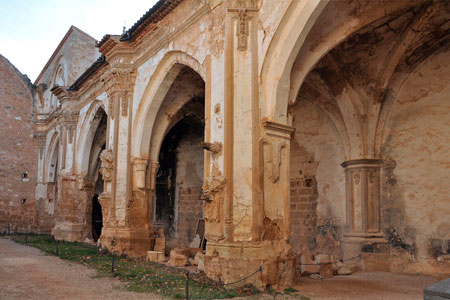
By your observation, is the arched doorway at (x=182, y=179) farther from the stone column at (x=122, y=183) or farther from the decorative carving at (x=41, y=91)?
the decorative carving at (x=41, y=91)

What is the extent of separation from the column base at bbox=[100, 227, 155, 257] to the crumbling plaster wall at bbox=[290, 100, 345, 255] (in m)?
3.89

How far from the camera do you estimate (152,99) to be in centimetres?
1177

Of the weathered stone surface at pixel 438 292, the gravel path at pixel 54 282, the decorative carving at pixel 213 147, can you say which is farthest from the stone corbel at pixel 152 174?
the weathered stone surface at pixel 438 292

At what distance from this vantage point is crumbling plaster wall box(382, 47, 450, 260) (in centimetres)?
941

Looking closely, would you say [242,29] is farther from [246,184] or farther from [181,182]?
[181,182]

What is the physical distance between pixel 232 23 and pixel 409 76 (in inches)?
182

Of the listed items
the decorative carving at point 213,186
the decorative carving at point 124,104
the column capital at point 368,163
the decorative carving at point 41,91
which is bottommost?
the decorative carving at point 213,186

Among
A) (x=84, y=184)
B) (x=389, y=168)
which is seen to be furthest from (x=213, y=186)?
(x=84, y=184)

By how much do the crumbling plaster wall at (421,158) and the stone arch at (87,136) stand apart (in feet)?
33.8

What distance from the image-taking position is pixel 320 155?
11.7 metres

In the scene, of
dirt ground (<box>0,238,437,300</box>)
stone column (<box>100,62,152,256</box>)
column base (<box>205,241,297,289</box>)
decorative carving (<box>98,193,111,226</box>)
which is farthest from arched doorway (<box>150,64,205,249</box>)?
column base (<box>205,241,297,289</box>)

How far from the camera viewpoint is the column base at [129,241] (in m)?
11.6

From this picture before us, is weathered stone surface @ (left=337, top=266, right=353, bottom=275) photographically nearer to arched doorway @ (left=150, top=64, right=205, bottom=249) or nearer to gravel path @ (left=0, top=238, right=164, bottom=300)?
gravel path @ (left=0, top=238, right=164, bottom=300)

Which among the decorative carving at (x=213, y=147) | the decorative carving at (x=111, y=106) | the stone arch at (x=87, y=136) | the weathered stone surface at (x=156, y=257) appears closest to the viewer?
the decorative carving at (x=213, y=147)
